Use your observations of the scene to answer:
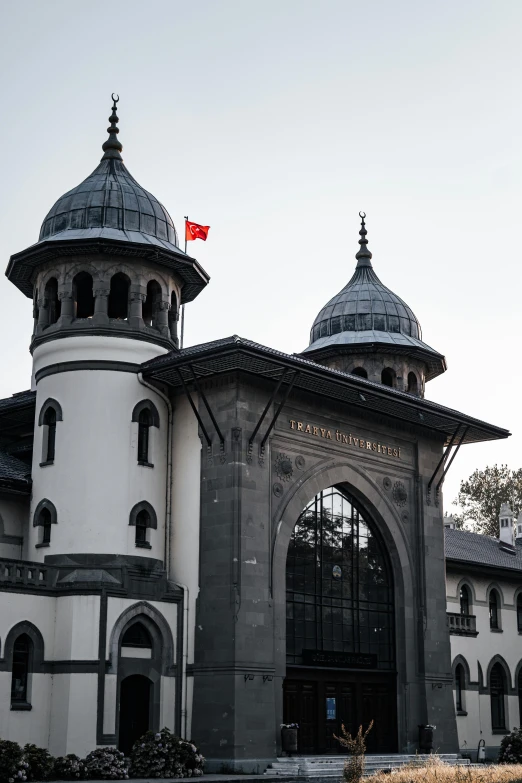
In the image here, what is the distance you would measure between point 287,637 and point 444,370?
64.5ft

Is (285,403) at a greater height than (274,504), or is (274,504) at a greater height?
(285,403)

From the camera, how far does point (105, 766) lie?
27312mm

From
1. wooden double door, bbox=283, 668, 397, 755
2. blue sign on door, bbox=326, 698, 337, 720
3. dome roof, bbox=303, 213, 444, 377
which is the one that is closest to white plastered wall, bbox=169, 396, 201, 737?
Answer: wooden double door, bbox=283, 668, 397, 755

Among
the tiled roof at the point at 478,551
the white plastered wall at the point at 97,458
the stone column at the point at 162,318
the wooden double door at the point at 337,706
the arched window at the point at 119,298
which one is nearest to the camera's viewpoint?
the white plastered wall at the point at 97,458

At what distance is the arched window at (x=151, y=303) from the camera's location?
118ft

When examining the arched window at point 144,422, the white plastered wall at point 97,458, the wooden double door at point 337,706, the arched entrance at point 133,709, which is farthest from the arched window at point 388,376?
the arched entrance at point 133,709

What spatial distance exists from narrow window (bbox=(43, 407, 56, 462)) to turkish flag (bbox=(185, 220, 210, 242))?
916 cm

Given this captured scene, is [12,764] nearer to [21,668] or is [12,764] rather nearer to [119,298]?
[21,668]

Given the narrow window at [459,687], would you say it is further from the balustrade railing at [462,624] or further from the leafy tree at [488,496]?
the leafy tree at [488,496]

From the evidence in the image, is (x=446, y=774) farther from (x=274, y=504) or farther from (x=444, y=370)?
(x=444, y=370)

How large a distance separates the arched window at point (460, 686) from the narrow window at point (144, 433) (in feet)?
61.9

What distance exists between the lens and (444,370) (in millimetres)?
50438

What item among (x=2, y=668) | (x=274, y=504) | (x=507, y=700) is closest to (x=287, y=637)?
(x=274, y=504)

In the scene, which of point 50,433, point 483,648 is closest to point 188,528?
point 50,433
